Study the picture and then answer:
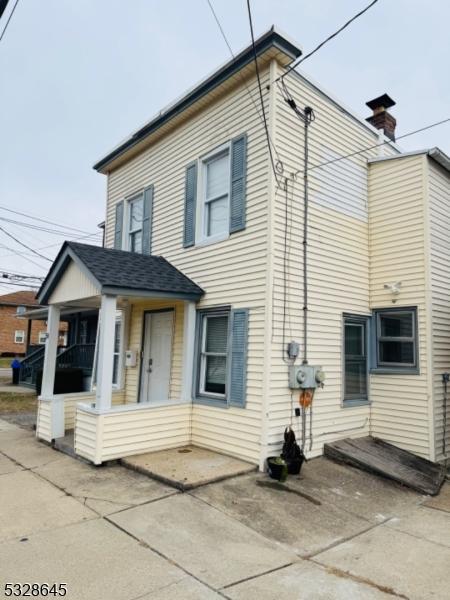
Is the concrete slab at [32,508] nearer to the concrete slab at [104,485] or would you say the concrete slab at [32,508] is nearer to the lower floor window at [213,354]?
the concrete slab at [104,485]

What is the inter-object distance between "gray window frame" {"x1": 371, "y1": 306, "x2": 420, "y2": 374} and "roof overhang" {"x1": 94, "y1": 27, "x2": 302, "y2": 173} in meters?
4.48

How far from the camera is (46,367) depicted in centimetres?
787

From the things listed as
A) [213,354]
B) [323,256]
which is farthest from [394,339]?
[213,354]

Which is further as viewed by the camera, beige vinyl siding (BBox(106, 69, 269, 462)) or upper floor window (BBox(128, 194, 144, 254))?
upper floor window (BBox(128, 194, 144, 254))

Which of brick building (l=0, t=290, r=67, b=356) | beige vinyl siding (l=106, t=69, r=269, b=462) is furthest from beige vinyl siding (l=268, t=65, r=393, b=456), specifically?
brick building (l=0, t=290, r=67, b=356)

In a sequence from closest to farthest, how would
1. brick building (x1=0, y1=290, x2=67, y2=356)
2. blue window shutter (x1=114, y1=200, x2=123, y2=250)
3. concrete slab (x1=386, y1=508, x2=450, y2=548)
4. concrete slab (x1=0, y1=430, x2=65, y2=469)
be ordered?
1. concrete slab (x1=386, y1=508, x2=450, y2=548)
2. concrete slab (x1=0, y1=430, x2=65, y2=469)
3. blue window shutter (x1=114, y1=200, x2=123, y2=250)
4. brick building (x1=0, y1=290, x2=67, y2=356)

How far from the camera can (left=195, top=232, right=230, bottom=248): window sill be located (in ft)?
22.9

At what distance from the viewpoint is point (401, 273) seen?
7.36 meters

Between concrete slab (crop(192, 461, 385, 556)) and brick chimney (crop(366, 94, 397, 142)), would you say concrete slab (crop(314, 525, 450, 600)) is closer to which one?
concrete slab (crop(192, 461, 385, 556))

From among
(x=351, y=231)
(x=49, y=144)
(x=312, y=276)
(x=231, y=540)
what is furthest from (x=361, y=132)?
(x=49, y=144)

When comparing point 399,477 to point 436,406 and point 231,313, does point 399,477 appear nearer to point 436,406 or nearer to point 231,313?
point 436,406

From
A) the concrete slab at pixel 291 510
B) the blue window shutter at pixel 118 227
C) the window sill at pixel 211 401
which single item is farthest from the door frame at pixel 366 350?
the blue window shutter at pixel 118 227

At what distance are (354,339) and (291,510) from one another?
3716 millimetres

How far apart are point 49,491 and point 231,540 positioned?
2437 mm
